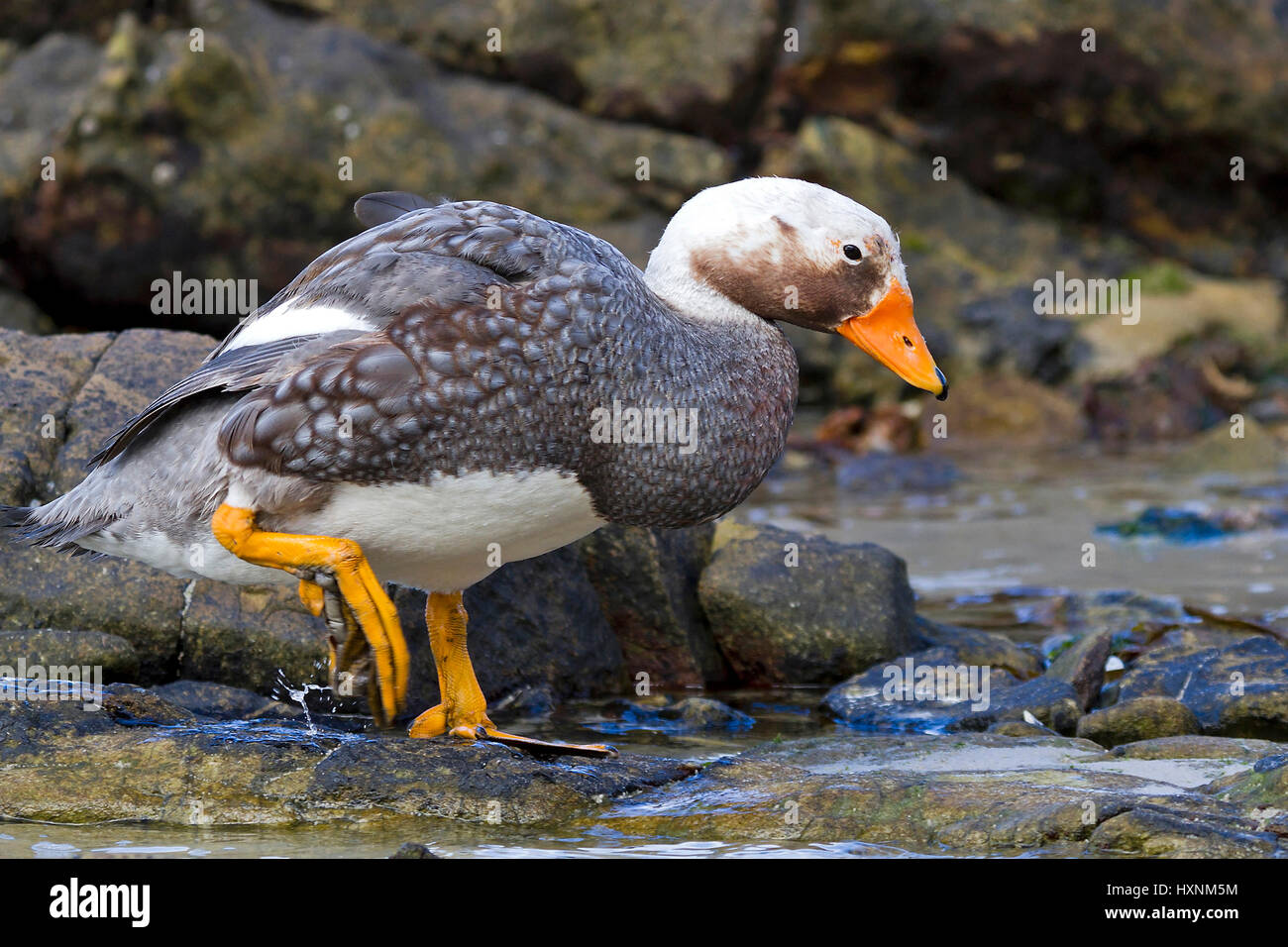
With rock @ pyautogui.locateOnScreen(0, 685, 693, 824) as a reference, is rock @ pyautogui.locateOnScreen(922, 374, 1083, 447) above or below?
above

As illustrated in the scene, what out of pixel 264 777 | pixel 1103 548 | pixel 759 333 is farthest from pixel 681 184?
pixel 264 777

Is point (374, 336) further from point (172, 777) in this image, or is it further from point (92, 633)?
point (92, 633)

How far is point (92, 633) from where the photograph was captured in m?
5.14

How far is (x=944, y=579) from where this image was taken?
827cm

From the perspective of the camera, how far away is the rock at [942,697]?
556 cm

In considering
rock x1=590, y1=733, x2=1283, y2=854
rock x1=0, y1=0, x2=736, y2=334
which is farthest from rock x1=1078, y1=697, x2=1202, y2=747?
rock x1=0, y1=0, x2=736, y2=334

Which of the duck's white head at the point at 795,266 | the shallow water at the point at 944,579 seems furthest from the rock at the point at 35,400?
the duck's white head at the point at 795,266

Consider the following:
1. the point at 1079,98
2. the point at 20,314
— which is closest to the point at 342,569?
the point at 20,314

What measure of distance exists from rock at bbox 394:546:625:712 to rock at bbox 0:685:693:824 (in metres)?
1.19

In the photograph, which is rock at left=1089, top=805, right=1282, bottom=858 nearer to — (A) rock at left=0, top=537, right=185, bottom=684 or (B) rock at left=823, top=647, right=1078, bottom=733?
(B) rock at left=823, top=647, right=1078, bottom=733

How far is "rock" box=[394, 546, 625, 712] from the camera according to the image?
5.73 metres

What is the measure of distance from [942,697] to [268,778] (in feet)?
8.68

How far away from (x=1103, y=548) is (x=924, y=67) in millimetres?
7688

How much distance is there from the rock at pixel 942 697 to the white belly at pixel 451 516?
1721 millimetres
